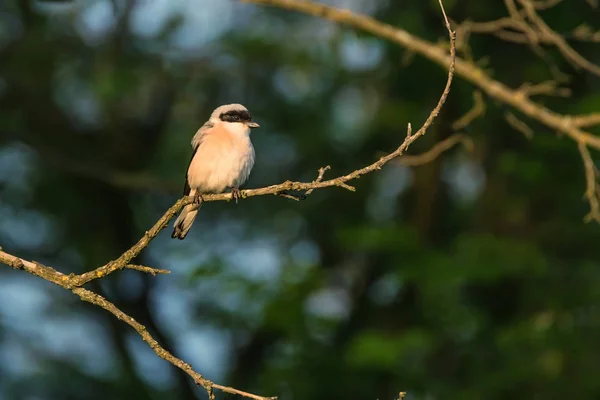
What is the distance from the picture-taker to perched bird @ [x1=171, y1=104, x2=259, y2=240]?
7027mm

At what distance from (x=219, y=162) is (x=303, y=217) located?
7770 mm

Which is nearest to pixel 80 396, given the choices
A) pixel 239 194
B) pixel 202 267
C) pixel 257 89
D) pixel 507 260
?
pixel 202 267

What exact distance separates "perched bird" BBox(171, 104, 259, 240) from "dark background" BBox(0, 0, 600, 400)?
3707mm

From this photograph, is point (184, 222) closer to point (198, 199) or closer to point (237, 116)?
point (237, 116)

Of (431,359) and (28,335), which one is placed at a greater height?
(28,335)

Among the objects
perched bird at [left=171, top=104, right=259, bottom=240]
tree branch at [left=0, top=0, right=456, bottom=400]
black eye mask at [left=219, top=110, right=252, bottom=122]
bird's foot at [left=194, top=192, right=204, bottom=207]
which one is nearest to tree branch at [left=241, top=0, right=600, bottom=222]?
black eye mask at [left=219, top=110, right=252, bottom=122]

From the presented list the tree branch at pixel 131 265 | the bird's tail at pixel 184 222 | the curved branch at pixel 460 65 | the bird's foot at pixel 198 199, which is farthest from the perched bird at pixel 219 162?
the tree branch at pixel 131 265

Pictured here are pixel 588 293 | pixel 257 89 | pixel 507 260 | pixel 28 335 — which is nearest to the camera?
pixel 507 260

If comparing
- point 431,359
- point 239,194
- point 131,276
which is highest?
point 131,276

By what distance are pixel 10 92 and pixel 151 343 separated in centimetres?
1021

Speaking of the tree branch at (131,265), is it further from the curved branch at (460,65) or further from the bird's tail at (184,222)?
the curved branch at (460,65)

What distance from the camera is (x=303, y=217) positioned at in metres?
14.8

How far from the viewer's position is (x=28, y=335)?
16.9m

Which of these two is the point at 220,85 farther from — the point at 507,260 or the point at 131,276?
the point at 507,260
